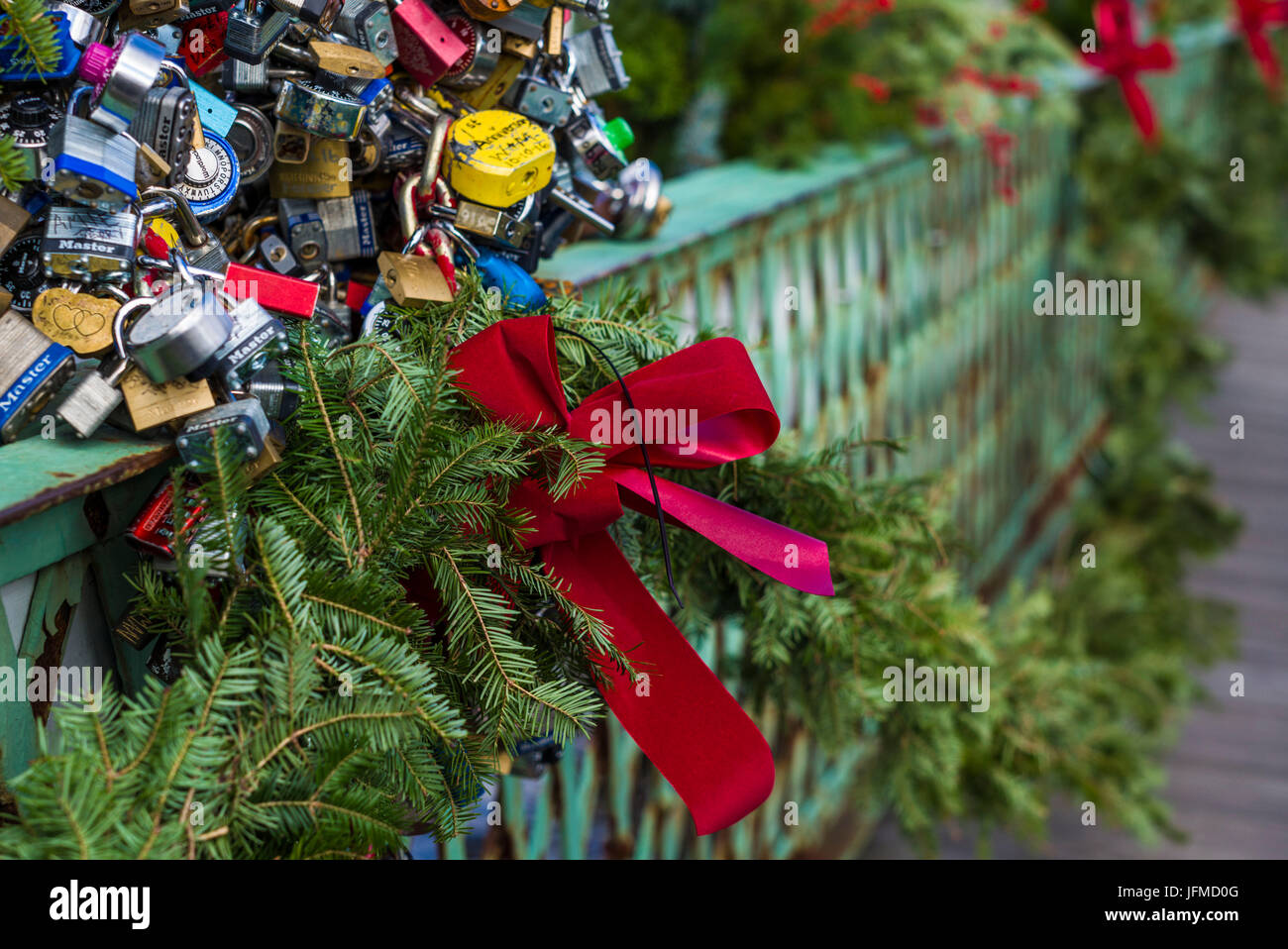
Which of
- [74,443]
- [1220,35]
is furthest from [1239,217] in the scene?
[74,443]

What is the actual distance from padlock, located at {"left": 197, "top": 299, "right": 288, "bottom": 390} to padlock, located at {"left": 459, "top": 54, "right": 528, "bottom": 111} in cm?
36

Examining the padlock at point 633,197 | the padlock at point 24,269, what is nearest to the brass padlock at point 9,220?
the padlock at point 24,269

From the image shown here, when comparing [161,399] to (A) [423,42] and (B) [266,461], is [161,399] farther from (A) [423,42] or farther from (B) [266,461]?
(A) [423,42]

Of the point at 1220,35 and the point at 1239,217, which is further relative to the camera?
the point at 1220,35

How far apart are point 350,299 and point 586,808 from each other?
887mm

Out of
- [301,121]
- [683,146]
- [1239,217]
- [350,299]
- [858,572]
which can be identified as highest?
[1239,217]

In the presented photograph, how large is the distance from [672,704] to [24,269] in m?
0.61

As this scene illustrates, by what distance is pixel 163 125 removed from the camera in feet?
2.86

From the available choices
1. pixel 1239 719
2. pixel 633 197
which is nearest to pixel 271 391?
pixel 633 197

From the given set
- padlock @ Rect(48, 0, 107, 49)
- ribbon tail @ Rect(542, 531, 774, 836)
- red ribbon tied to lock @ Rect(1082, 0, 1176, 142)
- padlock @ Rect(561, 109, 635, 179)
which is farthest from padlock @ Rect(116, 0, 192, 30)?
red ribbon tied to lock @ Rect(1082, 0, 1176, 142)

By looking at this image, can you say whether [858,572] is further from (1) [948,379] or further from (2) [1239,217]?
(2) [1239,217]

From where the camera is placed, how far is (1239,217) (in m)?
4.72

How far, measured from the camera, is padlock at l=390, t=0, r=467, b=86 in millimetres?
1037

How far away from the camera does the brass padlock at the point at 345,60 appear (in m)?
0.96
